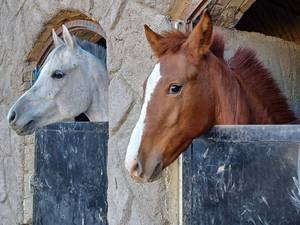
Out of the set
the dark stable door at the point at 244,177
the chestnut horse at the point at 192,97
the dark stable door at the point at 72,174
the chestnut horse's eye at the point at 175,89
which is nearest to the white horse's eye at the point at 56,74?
the dark stable door at the point at 72,174

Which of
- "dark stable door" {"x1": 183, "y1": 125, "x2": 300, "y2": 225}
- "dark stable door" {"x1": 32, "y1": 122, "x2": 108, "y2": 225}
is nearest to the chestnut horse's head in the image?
"dark stable door" {"x1": 183, "y1": 125, "x2": 300, "y2": 225}

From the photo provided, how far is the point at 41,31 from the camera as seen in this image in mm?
3445

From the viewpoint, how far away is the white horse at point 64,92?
117 inches

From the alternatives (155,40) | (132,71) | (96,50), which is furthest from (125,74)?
(96,50)

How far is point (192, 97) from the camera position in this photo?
74.0 inches

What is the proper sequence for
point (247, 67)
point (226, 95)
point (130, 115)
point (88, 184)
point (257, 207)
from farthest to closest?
point (88, 184) → point (130, 115) → point (247, 67) → point (226, 95) → point (257, 207)

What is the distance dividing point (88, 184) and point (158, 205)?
1.97 ft

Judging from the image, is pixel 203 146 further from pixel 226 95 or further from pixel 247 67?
pixel 247 67

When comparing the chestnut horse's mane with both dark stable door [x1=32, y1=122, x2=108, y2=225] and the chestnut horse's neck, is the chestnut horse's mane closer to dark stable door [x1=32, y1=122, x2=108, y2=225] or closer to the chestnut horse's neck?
the chestnut horse's neck

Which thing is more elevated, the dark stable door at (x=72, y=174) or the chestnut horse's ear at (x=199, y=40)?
the chestnut horse's ear at (x=199, y=40)

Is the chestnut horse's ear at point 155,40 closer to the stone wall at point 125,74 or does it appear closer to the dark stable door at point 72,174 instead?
the stone wall at point 125,74

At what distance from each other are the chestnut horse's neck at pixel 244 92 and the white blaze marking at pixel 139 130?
229mm

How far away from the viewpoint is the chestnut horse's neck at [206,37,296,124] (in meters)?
1.98

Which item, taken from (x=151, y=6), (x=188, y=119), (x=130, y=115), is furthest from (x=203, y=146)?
(x=151, y=6)
